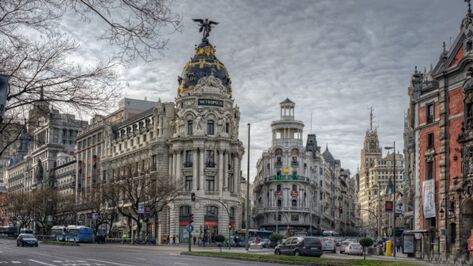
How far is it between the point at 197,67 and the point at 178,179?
17.7m

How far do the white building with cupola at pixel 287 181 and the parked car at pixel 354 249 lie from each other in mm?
68394

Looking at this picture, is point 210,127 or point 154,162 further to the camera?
point 154,162

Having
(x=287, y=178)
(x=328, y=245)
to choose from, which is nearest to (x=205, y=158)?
(x=328, y=245)

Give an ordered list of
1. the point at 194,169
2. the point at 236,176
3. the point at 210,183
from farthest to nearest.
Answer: the point at 236,176
the point at 210,183
the point at 194,169

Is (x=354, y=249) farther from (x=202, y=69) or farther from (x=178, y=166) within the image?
(x=202, y=69)

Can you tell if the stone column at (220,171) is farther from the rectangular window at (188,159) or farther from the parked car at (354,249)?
the parked car at (354,249)

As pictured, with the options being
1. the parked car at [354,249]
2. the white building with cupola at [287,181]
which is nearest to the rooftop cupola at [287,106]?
the white building with cupola at [287,181]

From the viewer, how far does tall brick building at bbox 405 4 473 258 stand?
52594mm

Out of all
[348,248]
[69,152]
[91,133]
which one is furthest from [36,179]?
[348,248]

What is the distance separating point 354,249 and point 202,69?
156 feet

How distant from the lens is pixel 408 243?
5938 centimetres

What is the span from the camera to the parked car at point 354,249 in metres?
68.3

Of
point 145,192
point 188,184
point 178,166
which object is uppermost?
point 178,166

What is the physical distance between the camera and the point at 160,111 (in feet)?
359
